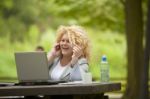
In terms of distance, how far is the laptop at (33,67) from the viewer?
653cm

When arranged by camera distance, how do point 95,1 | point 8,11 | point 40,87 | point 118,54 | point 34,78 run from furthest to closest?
point 8,11
point 118,54
point 95,1
point 34,78
point 40,87

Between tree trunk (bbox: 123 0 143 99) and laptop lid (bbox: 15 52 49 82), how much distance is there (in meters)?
9.08

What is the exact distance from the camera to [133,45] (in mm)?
15773

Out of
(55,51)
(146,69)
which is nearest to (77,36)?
(55,51)

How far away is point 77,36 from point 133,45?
8842 mm

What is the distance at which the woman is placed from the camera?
22.8 feet

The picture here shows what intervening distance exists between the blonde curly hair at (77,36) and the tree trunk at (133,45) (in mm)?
8474

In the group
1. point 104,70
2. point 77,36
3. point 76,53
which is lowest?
point 104,70

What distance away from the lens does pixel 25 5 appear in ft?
81.5

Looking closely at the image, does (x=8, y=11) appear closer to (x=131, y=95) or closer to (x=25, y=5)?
(x=25, y=5)

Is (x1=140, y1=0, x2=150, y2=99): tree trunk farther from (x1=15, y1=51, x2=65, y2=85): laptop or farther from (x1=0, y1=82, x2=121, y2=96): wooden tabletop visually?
(x1=0, y1=82, x2=121, y2=96): wooden tabletop

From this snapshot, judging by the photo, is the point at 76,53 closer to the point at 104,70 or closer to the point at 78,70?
the point at 78,70

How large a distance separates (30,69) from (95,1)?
10.9m

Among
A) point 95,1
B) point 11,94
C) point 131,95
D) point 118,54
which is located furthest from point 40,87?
point 118,54
